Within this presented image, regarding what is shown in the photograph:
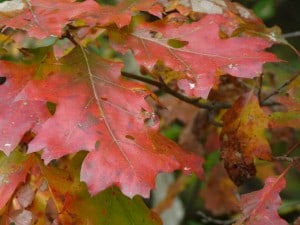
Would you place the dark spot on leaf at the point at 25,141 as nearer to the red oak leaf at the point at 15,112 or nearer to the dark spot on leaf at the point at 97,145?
the red oak leaf at the point at 15,112

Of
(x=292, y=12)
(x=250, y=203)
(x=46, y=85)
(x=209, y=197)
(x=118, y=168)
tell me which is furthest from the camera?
(x=292, y=12)

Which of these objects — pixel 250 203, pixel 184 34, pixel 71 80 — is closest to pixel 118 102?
pixel 71 80

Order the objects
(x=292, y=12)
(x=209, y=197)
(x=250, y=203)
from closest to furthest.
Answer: (x=250, y=203)
(x=209, y=197)
(x=292, y=12)

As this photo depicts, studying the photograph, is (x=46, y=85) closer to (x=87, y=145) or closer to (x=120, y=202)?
(x=87, y=145)

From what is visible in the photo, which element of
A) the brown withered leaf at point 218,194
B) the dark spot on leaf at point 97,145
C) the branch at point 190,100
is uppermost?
the dark spot on leaf at point 97,145

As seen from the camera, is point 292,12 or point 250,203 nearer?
point 250,203

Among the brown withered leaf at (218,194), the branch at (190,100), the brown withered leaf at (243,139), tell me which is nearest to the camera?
the brown withered leaf at (243,139)

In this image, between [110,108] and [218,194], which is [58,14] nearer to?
[110,108]

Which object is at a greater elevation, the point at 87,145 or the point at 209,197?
the point at 87,145

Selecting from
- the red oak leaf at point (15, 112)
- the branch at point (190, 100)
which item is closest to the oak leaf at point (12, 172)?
the red oak leaf at point (15, 112)
